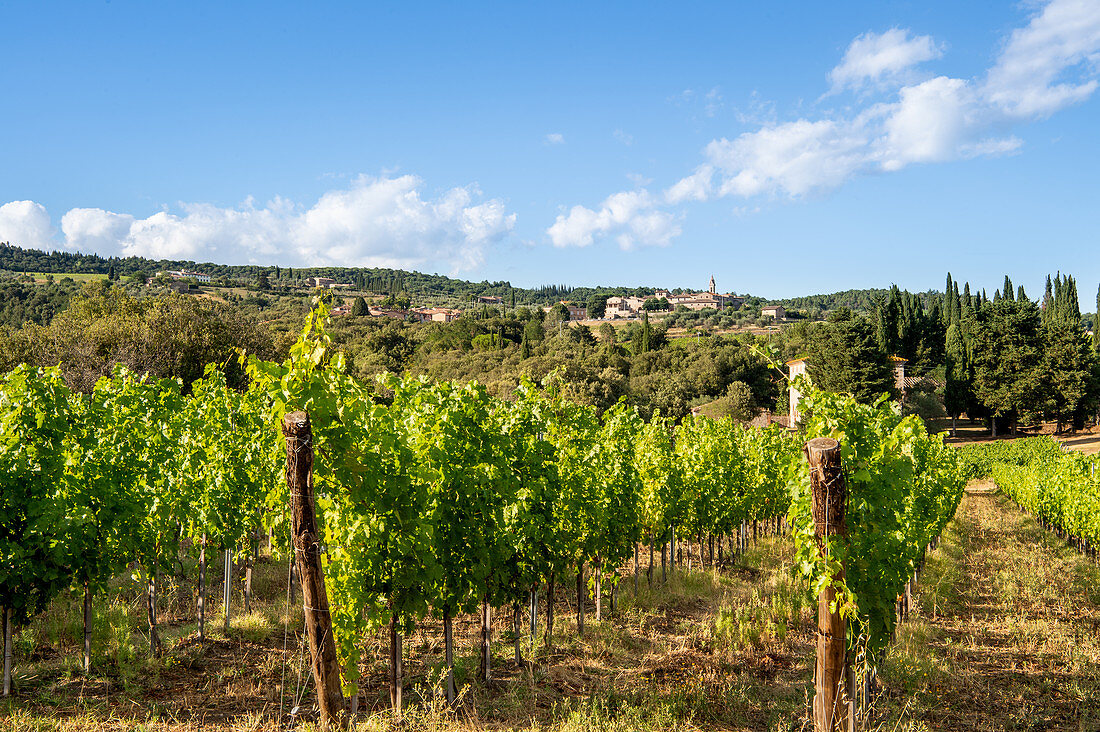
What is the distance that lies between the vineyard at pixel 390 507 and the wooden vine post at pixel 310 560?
0.17 feet

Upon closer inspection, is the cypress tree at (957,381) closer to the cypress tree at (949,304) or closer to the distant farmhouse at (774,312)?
the cypress tree at (949,304)

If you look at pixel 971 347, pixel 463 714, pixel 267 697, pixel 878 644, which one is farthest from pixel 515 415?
pixel 971 347

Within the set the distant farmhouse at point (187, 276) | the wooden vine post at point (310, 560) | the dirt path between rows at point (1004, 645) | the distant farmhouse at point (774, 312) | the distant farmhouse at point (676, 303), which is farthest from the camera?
the distant farmhouse at point (676, 303)

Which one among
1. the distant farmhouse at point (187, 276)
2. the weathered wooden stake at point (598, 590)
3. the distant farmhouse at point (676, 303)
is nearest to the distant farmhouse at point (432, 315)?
the distant farmhouse at point (187, 276)

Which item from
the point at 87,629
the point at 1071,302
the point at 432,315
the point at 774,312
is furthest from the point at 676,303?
the point at 87,629

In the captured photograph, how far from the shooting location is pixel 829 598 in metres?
5.90

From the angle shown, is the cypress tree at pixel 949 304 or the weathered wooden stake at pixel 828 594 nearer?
the weathered wooden stake at pixel 828 594

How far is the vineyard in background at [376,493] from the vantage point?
251 inches

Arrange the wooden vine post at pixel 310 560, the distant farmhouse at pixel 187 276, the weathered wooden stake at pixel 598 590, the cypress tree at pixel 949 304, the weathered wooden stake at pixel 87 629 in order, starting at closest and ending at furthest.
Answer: the wooden vine post at pixel 310 560
the weathered wooden stake at pixel 87 629
the weathered wooden stake at pixel 598 590
the cypress tree at pixel 949 304
the distant farmhouse at pixel 187 276

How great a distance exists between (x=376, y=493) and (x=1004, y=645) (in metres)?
10.8

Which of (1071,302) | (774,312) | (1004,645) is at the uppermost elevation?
(774,312)

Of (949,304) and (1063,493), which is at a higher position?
(949,304)

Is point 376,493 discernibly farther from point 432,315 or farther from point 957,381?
point 432,315

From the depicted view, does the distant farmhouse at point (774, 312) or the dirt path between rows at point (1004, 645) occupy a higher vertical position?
the distant farmhouse at point (774, 312)
